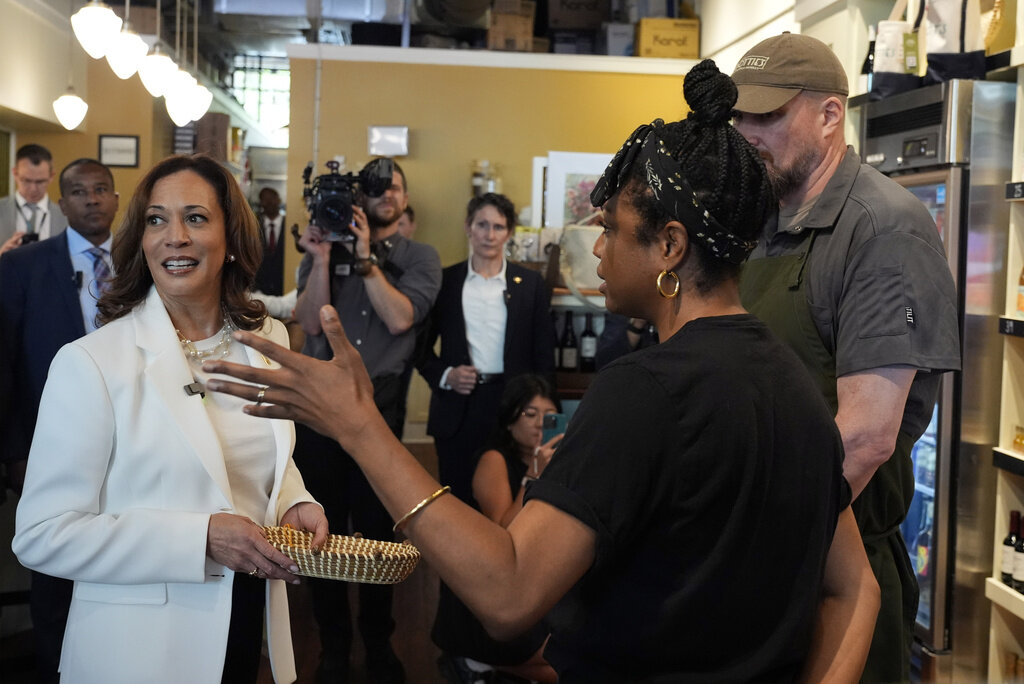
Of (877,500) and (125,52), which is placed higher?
(125,52)

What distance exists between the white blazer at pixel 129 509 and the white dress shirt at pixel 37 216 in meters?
4.27

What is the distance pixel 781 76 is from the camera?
5.74 ft

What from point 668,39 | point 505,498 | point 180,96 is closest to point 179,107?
point 180,96

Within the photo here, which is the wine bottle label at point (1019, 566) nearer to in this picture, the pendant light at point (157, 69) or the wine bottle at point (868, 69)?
the wine bottle at point (868, 69)

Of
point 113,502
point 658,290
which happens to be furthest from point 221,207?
point 658,290

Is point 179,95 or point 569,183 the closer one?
point 179,95

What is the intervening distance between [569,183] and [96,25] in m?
3.75

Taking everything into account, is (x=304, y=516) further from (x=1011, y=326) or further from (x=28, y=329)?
(x=1011, y=326)

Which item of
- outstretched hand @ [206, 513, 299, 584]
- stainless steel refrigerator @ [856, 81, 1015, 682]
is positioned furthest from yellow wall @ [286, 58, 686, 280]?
outstretched hand @ [206, 513, 299, 584]

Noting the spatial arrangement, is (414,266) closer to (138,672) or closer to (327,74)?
(138,672)

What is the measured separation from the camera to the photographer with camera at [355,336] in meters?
3.30

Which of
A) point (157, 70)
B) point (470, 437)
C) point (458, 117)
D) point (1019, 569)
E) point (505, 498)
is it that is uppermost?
point (458, 117)

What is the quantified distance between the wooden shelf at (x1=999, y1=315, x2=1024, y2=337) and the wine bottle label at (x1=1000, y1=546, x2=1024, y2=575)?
68 cm

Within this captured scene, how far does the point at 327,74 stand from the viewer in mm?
6996
